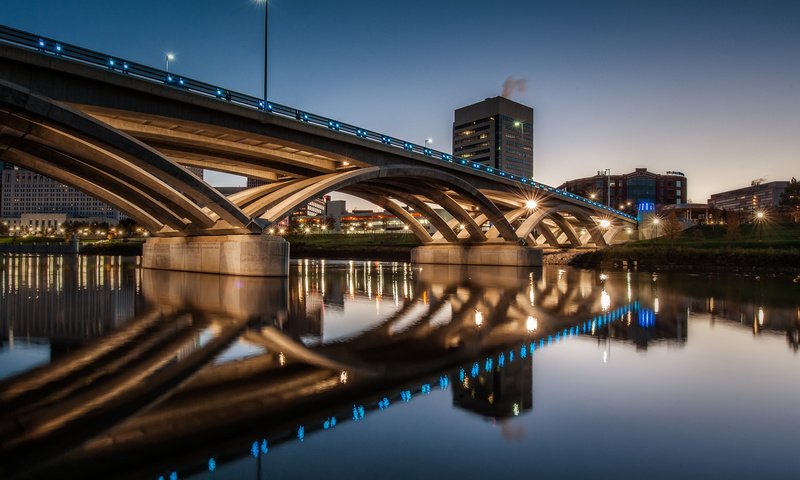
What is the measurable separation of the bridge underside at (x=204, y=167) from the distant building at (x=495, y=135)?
408ft

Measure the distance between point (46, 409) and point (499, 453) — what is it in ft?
16.8

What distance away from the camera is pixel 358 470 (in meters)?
3.94

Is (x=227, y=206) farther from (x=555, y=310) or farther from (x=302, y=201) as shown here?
(x=555, y=310)

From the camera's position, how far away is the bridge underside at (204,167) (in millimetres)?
21156

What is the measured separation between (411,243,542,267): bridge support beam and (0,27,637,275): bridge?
0.23 meters

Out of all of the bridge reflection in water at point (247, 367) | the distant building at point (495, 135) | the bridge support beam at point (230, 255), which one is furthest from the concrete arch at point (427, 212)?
the distant building at point (495, 135)

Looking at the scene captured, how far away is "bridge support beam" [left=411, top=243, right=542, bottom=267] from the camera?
1922 inches

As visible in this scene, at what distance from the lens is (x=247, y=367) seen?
7.24 meters

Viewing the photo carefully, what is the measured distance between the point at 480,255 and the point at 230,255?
30403 millimetres

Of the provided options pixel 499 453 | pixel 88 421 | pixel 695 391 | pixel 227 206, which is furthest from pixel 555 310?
pixel 227 206

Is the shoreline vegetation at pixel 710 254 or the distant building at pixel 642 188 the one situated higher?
the distant building at pixel 642 188

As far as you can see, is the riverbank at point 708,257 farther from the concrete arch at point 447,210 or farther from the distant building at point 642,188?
the distant building at point 642,188

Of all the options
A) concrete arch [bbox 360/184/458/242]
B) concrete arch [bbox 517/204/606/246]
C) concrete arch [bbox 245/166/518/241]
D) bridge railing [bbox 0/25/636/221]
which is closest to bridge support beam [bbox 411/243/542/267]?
concrete arch [bbox 360/184/458/242]

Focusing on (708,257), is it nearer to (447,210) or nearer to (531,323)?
(447,210)
